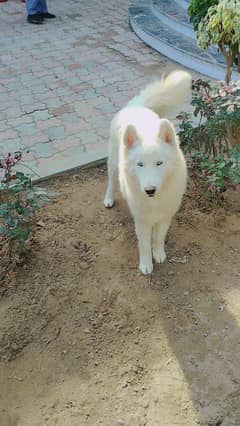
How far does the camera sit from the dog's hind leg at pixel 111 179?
12.2 ft

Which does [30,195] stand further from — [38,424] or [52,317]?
[38,424]

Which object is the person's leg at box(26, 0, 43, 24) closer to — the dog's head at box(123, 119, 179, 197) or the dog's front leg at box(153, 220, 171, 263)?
the dog's front leg at box(153, 220, 171, 263)

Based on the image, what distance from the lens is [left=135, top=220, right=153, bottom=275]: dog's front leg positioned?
3.31 meters

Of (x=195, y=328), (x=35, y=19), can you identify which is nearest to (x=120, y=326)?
(x=195, y=328)

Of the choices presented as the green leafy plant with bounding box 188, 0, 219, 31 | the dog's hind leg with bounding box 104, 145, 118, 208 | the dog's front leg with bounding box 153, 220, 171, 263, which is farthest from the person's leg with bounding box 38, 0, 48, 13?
the dog's front leg with bounding box 153, 220, 171, 263

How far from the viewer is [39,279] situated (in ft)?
11.3

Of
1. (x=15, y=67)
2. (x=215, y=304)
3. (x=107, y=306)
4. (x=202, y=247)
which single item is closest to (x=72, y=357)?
(x=107, y=306)

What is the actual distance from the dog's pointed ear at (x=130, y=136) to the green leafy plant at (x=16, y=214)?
2.52ft

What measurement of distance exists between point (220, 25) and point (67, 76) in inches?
110

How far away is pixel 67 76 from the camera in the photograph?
6.29 m

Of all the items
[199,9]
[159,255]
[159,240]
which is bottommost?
[159,255]

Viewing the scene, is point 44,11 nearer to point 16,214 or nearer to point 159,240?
point 16,214

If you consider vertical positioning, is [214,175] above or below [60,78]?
above

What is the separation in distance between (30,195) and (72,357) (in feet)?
3.62
